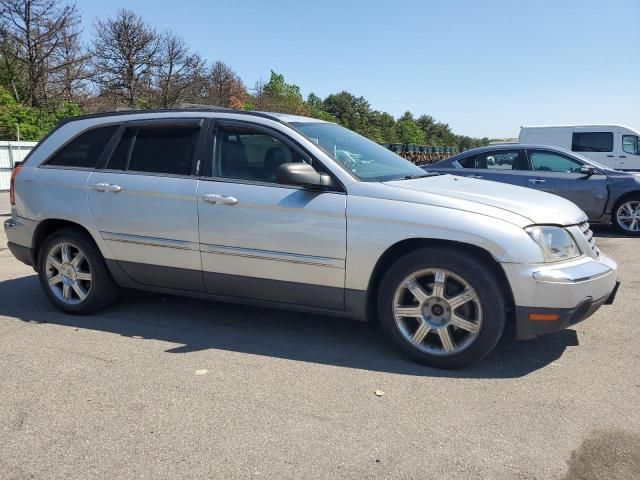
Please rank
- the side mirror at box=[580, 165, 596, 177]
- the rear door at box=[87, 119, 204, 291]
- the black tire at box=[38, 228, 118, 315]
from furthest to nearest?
the side mirror at box=[580, 165, 596, 177] < the black tire at box=[38, 228, 118, 315] < the rear door at box=[87, 119, 204, 291]

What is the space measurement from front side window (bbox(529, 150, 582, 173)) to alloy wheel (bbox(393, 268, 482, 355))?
6809 millimetres

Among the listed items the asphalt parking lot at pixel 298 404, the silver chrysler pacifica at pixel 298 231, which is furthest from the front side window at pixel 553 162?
the silver chrysler pacifica at pixel 298 231

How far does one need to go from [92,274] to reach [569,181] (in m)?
7.89

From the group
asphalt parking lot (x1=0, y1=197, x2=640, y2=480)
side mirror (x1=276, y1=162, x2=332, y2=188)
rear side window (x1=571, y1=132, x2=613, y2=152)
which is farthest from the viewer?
rear side window (x1=571, y1=132, x2=613, y2=152)

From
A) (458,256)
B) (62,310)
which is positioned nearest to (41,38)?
(62,310)

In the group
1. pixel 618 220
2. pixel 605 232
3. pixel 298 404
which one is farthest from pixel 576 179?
pixel 298 404

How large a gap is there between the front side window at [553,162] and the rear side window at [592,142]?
692 cm

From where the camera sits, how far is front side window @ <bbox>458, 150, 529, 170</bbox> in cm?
988

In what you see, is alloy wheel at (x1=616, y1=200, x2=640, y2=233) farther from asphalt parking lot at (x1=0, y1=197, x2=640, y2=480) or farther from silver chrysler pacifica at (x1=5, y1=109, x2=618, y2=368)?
silver chrysler pacifica at (x1=5, y1=109, x2=618, y2=368)

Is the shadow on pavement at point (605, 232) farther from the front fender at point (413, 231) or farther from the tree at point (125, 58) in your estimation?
the tree at point (125, 58)

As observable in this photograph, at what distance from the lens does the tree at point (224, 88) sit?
44344mm

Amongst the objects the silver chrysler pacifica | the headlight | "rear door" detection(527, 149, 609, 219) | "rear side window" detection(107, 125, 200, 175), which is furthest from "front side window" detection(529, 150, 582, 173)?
"rear side window" detection(107, 125, 200, 175)

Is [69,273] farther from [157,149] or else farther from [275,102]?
[275,102]

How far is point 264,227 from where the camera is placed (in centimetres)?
421
